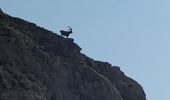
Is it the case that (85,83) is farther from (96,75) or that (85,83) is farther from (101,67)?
(101,67)

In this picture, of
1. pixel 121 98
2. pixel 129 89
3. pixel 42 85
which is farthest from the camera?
pixel 129 89

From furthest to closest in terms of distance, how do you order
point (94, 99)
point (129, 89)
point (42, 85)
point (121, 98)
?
point (129, 89) < point (121, 98) < point (94, 99) < point (42, 85)

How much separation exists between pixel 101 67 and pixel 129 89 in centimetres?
456

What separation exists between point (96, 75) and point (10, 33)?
38.8 feet

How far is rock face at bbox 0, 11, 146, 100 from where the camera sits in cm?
5647

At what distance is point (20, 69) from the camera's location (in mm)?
59156

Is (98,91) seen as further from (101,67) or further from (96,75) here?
(101,67)

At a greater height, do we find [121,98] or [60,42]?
[60,42]

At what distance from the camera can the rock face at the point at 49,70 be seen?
56.5 metres

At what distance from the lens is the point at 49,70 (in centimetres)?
6228

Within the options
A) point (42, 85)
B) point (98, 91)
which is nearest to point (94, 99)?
point (98, 91)

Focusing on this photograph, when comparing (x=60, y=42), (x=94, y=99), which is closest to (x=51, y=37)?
(x=60, y=42)

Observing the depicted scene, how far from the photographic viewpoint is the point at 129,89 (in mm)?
74250

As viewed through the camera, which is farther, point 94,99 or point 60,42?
point 60,42
